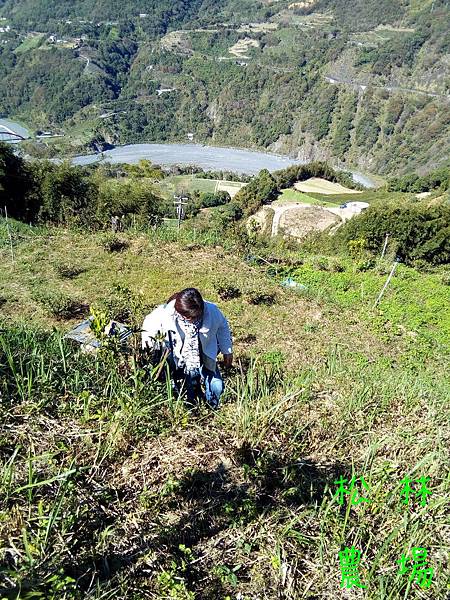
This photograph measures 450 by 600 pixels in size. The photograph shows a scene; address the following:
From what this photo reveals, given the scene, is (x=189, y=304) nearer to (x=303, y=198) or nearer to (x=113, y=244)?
(x=113, y=244)

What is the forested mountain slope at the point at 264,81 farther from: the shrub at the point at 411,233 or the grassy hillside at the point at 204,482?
the grassy hillside at the point at 204,482

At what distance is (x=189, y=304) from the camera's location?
110 inches

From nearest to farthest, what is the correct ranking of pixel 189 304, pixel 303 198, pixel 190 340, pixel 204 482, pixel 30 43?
pixel 204 482, pixel 189 304, pixel 190 340, pixel 303 198, pixel 30 43

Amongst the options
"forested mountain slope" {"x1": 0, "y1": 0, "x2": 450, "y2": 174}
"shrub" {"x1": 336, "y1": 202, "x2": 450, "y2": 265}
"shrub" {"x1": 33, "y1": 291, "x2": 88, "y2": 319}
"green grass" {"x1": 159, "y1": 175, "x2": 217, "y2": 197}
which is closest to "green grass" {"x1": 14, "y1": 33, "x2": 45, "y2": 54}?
"forested mountain slope" {"x1": 0, "y1": 0, "x2": 450, "y2": 174}

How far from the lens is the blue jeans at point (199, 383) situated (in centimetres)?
299

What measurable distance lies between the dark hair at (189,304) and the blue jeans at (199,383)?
49 centimetres

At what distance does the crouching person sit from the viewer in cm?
285

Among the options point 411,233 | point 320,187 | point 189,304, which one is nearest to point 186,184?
point 320,187

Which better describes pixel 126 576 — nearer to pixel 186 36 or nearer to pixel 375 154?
pixel 375 154

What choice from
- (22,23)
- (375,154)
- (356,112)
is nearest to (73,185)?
(375,154)

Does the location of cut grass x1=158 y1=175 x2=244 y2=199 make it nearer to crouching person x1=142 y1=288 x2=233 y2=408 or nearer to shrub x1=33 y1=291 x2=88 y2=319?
shrub x1=33 y1=291 x2=88 y2=319

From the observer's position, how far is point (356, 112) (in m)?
112

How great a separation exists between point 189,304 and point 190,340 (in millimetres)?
354

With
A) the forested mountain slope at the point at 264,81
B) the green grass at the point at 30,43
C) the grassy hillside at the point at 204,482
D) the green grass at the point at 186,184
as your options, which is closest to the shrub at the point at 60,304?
the grassy hillside at the point at 204,482
